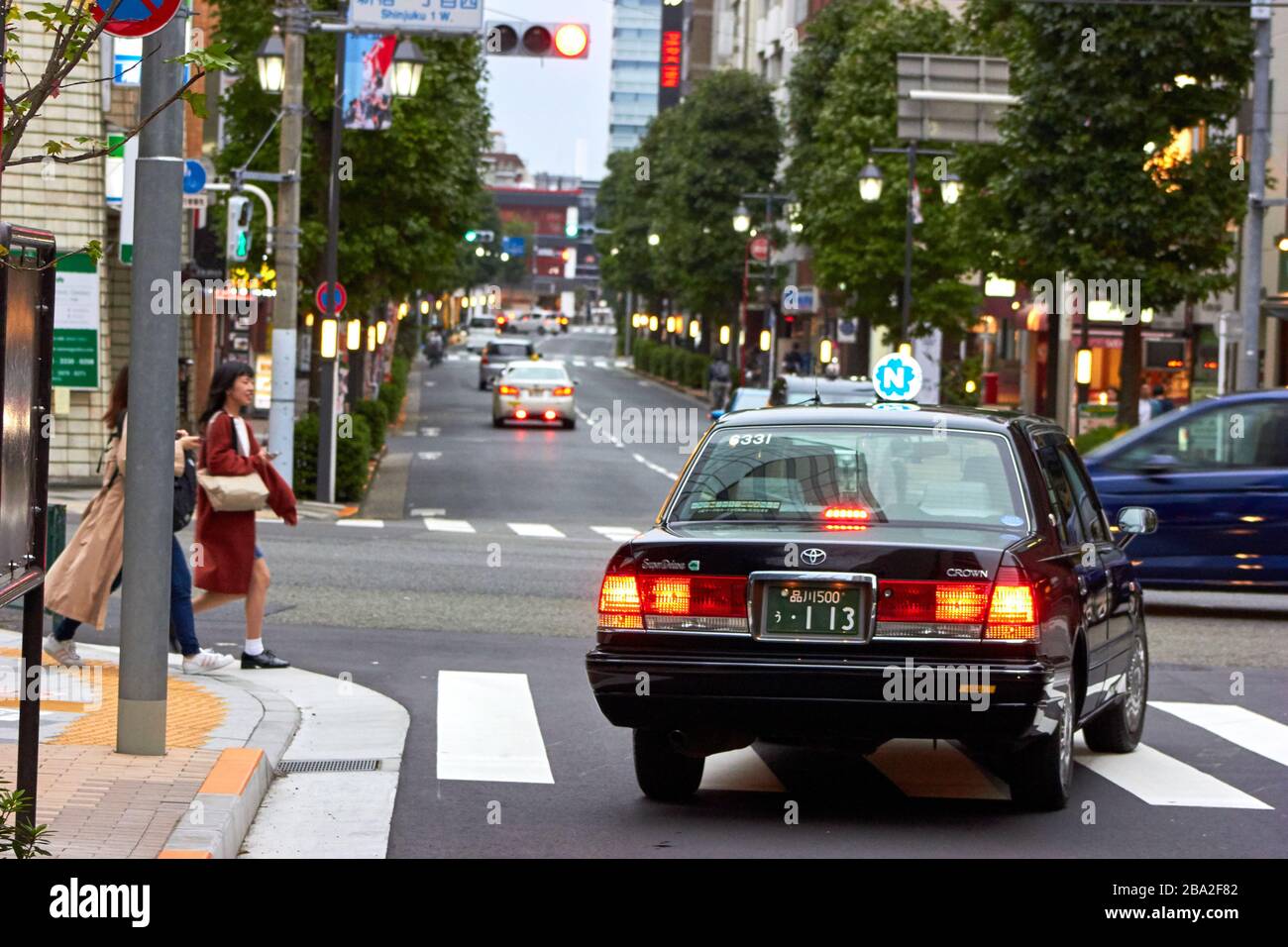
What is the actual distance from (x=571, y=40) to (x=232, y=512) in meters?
11.1

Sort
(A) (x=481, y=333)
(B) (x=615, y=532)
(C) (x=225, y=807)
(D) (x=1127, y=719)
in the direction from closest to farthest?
(C) (x=225, y=807) → (D) (x=1127, y=719) → (B) (x=615, y=532) → (A) (x=481, y=333)

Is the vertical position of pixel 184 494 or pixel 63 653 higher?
pixel 184 494

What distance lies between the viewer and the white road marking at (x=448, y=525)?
83.1ft

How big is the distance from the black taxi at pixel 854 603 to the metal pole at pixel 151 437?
1.90 metres

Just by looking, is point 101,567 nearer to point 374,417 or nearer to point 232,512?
point 232,512

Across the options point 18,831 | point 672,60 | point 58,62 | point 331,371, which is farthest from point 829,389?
point 672,60

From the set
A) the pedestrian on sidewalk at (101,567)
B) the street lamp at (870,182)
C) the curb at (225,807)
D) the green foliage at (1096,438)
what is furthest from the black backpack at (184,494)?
the street lamp at (870,182)

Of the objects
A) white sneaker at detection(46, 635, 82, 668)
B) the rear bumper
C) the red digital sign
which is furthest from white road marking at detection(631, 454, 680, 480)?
the red digital sign

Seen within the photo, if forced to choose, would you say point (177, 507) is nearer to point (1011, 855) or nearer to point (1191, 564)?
point (1011, 855)

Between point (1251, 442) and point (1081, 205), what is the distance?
1755 centimetres

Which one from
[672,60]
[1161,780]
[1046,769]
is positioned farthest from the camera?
[672,60]

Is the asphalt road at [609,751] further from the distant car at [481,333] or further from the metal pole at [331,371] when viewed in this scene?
the distant car at [481,333]

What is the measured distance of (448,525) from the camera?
26438mm

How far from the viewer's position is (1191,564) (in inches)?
665
